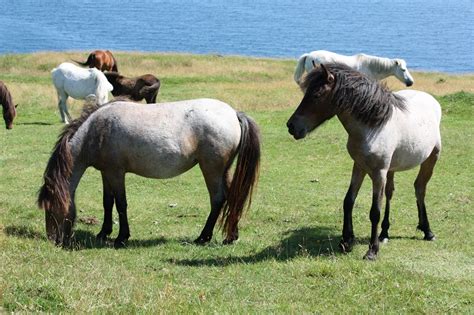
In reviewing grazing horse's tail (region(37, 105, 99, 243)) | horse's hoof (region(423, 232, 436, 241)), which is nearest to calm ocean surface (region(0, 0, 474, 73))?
horse's hoof (region(423, 232, 436, 241))

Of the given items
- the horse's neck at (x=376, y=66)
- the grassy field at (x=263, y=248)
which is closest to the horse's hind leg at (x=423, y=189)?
the grassy field at (x=263, y=248)

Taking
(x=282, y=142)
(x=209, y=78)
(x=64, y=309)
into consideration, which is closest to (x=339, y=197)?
(x=282, y=142)

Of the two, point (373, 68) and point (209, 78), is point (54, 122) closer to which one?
point (373, 68)

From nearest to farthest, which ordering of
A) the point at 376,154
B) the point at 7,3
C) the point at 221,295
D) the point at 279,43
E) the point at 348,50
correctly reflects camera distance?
the point at 221,295
the point at 376,154
the point at 348,50
the point at 279,43
the point at 7,3

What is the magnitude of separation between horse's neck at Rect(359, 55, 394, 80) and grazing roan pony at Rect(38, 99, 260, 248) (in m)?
13.3

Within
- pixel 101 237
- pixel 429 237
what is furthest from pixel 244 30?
pixel 101 237

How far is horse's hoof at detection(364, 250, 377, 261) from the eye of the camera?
26.1 ft

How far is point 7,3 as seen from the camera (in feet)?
417

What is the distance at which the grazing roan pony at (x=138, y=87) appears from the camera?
19.5m

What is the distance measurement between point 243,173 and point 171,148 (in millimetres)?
1017

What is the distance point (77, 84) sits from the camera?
67.4 feet

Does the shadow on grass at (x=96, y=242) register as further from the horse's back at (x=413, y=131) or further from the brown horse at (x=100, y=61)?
the brown horse at (x=100, y=61)

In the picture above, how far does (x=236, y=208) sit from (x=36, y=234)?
269 centimetres

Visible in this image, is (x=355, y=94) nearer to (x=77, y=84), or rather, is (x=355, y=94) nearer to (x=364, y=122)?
(x=364, y=122)
